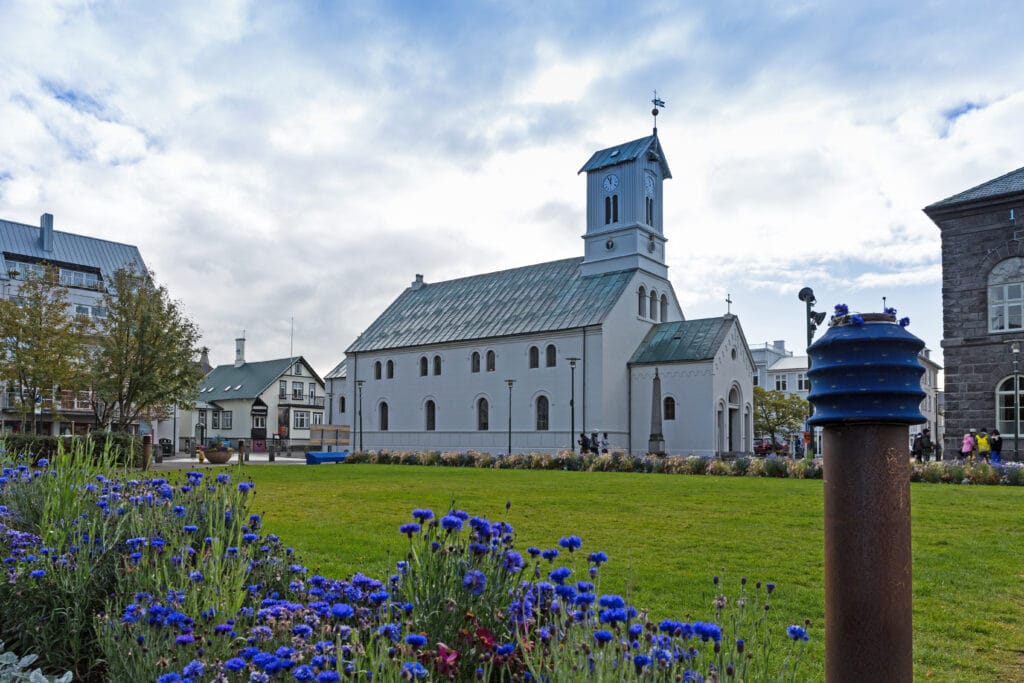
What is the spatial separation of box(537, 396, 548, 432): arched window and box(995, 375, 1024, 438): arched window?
77.6 ft

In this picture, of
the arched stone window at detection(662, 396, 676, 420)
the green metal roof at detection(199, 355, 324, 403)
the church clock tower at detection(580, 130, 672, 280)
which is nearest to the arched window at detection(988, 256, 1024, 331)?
the arched stone window at detection(662, 396, 676, 420)

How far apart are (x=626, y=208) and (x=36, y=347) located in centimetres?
3348

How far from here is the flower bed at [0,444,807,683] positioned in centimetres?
315

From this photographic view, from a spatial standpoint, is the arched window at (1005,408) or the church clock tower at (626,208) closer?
the arched window at (1005,408)

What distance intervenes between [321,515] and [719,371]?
33248 mm

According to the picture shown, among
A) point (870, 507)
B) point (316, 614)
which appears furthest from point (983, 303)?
point (316, 614)

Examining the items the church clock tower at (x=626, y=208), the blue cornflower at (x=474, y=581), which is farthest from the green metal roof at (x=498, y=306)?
the blue cornflower at (x=474, y=581)

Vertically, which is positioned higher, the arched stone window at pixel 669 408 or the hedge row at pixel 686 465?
the arched stone window at pixel 669 408

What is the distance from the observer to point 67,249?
190 feet

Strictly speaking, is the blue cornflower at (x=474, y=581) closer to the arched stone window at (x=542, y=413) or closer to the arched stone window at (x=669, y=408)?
the arched stone window at (x=669, y=408)

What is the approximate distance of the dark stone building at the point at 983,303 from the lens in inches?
1188

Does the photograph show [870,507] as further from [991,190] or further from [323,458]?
[323,458]

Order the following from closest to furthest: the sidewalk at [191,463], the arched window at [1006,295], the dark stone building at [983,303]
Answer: the arched window at [1006,295] → the dark stone building at [983,303] → the sidewalk at [191,463]

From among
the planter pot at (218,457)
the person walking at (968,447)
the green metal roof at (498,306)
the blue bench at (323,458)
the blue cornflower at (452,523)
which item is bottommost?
the blue bench at (323,458)
